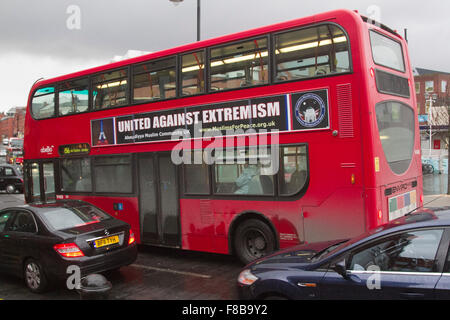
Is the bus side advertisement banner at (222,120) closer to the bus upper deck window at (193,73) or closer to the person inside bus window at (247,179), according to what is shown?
the bus upper deck window at (193,73)

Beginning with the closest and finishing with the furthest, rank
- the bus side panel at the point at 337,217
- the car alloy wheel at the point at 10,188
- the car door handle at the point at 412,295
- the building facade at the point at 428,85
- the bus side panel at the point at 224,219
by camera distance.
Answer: the car door handle at the point at 412,295, the bus side panel at the point at 337,217, the bus side panel at the point at 224,219, the car alloy wheel at the point at 10,188, the building facade at the point at 428,85

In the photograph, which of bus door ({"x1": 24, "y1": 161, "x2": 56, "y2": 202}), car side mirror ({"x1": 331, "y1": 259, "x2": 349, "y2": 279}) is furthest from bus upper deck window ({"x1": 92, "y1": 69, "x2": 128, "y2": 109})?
car side mirror ({"x1": 331, "y1": 259, "x2": 349, "y2": 279})

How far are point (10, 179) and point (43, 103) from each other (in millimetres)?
19186

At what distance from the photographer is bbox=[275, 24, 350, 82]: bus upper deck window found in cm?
668

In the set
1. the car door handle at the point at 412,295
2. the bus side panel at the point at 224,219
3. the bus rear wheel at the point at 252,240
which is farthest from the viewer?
the bus rear wheel at the point at 252,240

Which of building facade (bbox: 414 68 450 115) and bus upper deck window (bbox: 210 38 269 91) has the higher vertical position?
building facade (bbox: 414 68 450 115)

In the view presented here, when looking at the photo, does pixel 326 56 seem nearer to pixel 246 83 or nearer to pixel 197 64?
pixel 246 83

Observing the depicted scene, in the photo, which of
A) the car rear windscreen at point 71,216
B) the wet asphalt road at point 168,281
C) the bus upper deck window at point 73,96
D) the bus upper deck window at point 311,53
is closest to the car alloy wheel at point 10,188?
the bus upper deck window at point 73,96

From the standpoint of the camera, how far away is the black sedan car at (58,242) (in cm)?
645

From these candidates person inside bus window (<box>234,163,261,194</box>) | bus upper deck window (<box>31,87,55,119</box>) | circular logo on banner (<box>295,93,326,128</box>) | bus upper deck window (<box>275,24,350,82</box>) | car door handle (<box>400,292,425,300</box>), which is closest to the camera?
car door handle (<box>400,292,425,300</box>)

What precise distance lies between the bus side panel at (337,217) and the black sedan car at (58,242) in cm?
319

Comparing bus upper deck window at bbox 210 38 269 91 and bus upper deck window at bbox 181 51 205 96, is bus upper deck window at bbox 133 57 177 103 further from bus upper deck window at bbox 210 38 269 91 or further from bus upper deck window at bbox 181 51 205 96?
bus upper deck window at bbox 210 38 269 91

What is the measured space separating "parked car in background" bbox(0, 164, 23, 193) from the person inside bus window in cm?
2448

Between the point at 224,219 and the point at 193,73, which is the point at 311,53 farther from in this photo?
the point at 224,219
